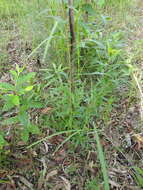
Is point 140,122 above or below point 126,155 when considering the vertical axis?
above

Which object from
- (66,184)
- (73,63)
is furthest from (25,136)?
(73,63)

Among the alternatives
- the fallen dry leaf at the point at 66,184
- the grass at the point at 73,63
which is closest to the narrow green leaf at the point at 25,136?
the grass at the point at 73,63

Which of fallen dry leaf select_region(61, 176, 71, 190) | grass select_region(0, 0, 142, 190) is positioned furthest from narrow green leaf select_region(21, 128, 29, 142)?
fallen dry leaf select_region(61, 176, 71, 190)

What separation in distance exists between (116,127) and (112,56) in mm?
434

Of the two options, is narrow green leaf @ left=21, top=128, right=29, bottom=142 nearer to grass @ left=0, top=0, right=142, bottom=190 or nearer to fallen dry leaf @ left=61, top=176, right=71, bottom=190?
grass @ left=0, top=0, right=142, bottom=190

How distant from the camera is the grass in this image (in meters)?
0.94

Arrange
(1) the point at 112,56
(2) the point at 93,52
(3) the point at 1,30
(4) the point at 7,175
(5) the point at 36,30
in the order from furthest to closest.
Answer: (3) the point at 1,30
(5) the point at 36,30
(2) the point at 93,52
(1) the point at 112,56
(4) the point at 7,175

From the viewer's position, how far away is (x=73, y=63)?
0.99 m

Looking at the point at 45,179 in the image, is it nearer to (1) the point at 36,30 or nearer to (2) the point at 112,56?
(2) the point at 112,56

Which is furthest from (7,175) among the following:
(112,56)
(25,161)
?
(112,56)

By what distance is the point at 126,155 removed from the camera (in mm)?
964

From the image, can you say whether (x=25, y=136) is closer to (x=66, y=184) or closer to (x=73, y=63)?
(x=66, y=184)

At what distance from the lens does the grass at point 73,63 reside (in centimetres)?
94

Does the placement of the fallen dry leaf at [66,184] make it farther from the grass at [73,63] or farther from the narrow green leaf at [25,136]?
the narrow green leaf at [25,136]
